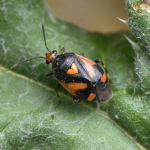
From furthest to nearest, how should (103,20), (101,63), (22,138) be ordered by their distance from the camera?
(103,20), (101,63), (22,138)

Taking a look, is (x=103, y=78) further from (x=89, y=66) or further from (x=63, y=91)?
(x=63, y=91)

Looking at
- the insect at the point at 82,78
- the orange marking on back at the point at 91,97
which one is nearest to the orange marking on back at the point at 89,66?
the insect at the point at 82,78

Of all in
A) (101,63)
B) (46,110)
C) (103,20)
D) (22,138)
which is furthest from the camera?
(103,20)

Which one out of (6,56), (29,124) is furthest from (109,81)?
(6,56)

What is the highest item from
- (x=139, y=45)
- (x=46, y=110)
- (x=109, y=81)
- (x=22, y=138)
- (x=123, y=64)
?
(x=139, y=45)

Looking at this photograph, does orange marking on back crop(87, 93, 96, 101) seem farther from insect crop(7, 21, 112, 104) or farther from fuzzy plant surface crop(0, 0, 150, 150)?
fuzzy plant surface crop(0, 0, 150, 150)

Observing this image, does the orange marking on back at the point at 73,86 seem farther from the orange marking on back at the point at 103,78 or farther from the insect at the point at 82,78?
the orange marking on back at the point at 103,78

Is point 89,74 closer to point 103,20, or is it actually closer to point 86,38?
point 86,38

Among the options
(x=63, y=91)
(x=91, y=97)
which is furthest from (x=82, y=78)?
(x=63, y=91)
